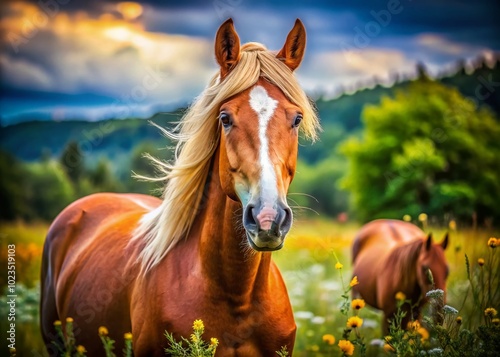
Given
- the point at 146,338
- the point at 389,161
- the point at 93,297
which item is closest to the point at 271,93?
the point at 146,338

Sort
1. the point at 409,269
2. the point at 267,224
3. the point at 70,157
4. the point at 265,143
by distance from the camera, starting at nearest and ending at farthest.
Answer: the point at 267,224, the point at 265,143, the point at 409,269, the point at 70,157

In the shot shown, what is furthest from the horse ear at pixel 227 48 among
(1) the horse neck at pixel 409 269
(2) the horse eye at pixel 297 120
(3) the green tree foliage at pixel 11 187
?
(3) the green tree foliage at pixel 11 187

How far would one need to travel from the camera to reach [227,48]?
2.67 meters

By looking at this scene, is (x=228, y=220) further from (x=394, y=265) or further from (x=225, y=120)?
(x=394, y=265)

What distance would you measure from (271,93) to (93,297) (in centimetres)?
178

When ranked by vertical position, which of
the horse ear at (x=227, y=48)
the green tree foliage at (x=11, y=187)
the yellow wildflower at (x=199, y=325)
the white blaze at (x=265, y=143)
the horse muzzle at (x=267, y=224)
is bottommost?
the green tree foliage at (x=11, y=187)

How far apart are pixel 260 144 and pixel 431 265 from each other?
316cm

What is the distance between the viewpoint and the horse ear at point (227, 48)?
2.62 m

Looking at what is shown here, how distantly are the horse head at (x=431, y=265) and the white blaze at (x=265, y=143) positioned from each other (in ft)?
9.68

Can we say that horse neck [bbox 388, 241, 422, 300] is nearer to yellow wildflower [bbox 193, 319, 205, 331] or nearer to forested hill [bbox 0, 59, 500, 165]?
yellow wildflower [bbox 193, 319, 205, 331]

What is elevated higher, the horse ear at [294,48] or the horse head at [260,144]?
the horse ear at [294,48]

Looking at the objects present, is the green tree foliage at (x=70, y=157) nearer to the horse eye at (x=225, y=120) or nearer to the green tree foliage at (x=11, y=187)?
the green tree foliage at (x=11, y=187)

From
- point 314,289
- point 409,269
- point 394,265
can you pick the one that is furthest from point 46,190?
point 409,269

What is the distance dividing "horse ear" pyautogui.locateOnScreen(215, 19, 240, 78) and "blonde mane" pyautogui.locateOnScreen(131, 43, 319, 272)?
0.04 metres
